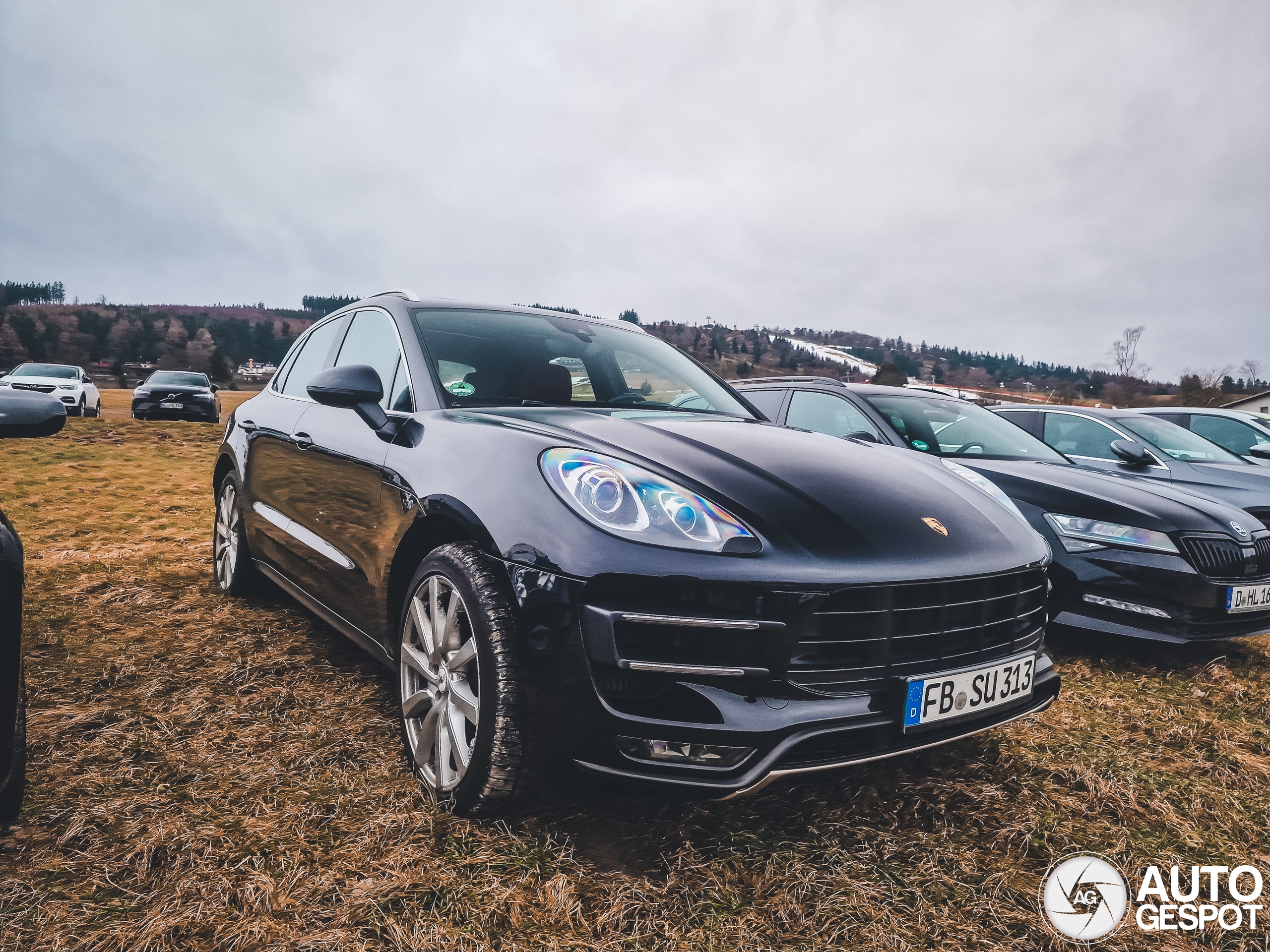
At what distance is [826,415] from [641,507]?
3233 mm

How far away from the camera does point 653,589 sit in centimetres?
171

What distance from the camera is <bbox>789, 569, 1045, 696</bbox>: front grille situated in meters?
1.75

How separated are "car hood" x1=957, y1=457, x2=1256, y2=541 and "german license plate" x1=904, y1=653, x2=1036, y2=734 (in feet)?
6.52

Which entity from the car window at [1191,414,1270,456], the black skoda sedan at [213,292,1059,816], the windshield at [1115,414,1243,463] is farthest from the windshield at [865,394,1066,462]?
the car window at [1191,414,1270,456]

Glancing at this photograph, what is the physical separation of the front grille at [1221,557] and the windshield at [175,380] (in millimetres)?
19685

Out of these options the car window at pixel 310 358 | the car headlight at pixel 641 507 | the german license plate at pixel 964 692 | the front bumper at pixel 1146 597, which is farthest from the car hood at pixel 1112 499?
the car window at pixel 310 358

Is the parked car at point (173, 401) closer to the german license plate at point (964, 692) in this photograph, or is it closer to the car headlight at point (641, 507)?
the car headlight at point (641, 507)

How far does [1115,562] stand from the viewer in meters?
3.58

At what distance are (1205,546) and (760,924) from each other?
3.07 metres

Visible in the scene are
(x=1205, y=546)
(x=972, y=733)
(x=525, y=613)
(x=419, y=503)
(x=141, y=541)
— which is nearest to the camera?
(x=525, y=613)

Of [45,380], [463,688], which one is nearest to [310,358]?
[463,688]

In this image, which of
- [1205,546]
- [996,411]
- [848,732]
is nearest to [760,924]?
[848,732]

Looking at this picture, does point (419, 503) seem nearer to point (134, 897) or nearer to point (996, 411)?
point (134, 897)

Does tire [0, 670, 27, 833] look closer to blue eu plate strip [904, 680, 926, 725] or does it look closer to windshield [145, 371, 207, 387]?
blue eu plate strip [904, 680, 926, 725]
